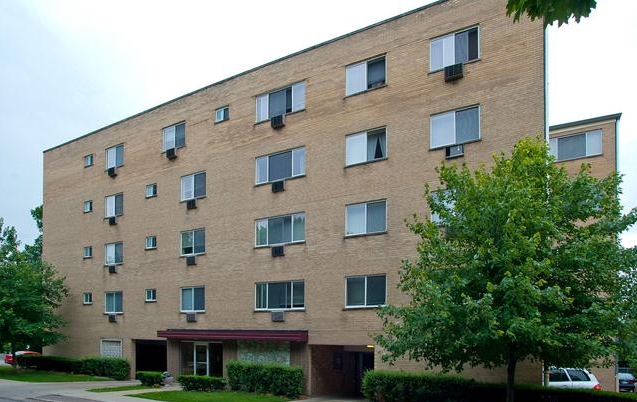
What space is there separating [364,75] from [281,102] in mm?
4442

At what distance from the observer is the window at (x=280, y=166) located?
91.0 ft

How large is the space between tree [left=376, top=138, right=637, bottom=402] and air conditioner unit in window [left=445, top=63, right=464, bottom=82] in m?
5.66

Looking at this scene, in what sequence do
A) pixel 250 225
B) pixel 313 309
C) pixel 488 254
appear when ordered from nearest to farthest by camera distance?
1. pixel 488 254
2. pixel 313 309
3. pixel 250 225

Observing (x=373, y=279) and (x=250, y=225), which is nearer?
(x=373, y=279)

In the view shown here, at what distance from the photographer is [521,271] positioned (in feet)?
50.6

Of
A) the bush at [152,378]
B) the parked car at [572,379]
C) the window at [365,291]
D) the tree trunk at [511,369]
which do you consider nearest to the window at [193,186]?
the bush at [152,378]

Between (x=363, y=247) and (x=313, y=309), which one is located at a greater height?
(x=363, y=247)

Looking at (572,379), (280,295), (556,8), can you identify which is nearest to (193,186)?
(280,295)

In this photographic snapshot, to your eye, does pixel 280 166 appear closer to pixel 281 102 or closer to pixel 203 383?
pixel 281 102

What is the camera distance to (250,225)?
2936 centimetres

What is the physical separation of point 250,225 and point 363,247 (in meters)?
6.34

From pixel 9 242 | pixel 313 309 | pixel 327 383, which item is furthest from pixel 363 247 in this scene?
pixel 9 242

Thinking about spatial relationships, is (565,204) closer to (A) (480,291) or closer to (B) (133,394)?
(A) (480,291)

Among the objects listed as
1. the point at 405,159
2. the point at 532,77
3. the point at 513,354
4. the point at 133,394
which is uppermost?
the point at 532,77
